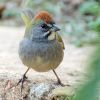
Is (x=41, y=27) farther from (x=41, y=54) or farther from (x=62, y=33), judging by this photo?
(x=62, y=33)

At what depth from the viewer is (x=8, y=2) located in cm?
962

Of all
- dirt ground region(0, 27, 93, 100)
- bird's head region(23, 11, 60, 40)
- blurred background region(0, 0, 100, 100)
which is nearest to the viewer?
bird's head region(23, 11, 60, 40)

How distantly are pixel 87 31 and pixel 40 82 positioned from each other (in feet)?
14.6

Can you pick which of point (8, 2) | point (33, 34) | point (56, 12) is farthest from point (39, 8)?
point (33, 34)

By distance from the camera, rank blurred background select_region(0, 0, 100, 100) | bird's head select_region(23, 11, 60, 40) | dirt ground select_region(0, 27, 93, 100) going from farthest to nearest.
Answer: blurred background select_region(0, 0, 100, 100), dirt ground select_region(0, 27, 93, 100), bird's head select_region(23, 11, 60, 40)

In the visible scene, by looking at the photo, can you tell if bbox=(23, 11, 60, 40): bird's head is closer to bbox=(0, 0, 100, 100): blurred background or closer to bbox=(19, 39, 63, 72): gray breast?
bbox=(19, 39, 63, 72): gray breast

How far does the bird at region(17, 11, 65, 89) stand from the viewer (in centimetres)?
294

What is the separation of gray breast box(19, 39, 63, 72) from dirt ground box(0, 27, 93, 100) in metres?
0.14

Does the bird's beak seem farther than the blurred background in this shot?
No

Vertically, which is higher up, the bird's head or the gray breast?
the bird's head

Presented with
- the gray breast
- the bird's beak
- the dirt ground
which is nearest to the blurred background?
the dirt ground

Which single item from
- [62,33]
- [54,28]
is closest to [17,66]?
[54,28]

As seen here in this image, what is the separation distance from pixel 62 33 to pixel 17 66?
264 centimetres

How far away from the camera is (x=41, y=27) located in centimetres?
306
